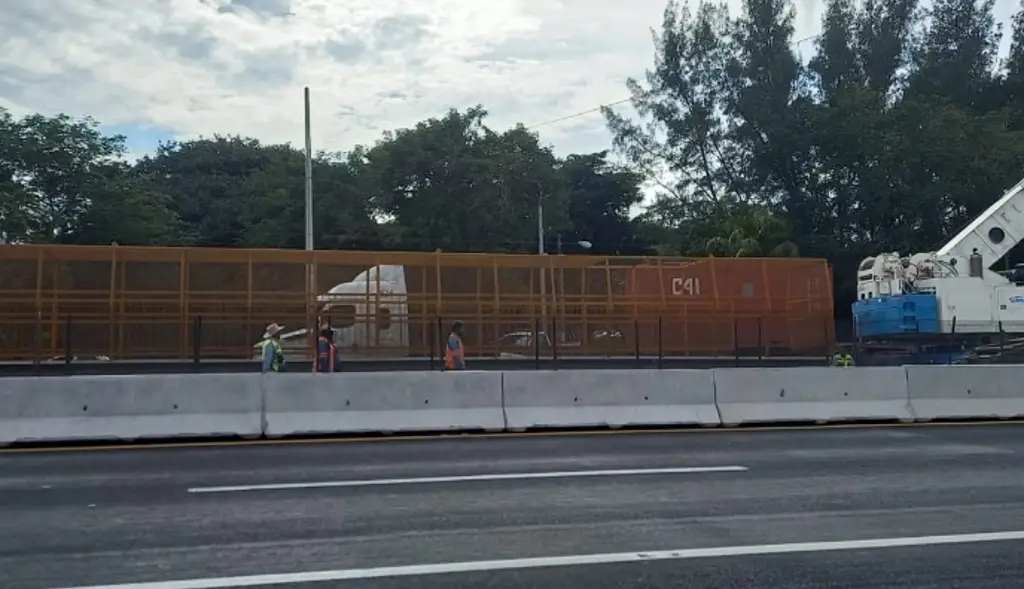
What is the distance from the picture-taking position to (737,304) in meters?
25.8

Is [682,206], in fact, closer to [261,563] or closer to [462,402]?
[462,402]

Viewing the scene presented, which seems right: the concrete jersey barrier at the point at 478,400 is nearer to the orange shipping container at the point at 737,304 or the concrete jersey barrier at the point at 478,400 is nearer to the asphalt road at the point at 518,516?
the asphalt road at the point at 518,516

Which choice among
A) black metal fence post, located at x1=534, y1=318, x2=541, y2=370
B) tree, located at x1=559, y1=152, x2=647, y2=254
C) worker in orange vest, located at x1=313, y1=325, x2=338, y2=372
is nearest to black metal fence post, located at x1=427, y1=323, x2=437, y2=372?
black metal fence post, located at x1=534, y1=318, x2=541, y2=370

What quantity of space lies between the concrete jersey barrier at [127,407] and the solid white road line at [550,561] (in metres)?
7.46

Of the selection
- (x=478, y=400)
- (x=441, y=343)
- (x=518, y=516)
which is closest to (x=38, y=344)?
(x=441, y=343)

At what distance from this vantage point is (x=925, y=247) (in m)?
45.0

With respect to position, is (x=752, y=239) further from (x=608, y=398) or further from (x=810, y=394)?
(x=608, y=398)

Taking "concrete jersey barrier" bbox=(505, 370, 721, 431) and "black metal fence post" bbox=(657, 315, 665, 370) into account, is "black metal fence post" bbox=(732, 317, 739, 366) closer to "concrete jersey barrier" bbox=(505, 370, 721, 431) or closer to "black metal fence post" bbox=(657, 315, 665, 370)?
"black metal fence post" bbox=(657, 315, 665, 370)

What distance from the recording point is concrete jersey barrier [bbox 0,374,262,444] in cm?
1316

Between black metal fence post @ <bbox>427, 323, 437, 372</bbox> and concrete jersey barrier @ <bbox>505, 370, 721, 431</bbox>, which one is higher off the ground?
black metal fence post @ <bbox>427, 323, 437, 372</bbox>

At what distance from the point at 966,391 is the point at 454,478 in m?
9.70

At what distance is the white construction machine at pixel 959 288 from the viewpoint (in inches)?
999

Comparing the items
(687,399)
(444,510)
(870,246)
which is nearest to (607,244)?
(870,246)

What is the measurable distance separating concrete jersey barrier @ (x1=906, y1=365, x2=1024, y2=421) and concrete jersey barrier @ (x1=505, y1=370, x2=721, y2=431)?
131 inches
